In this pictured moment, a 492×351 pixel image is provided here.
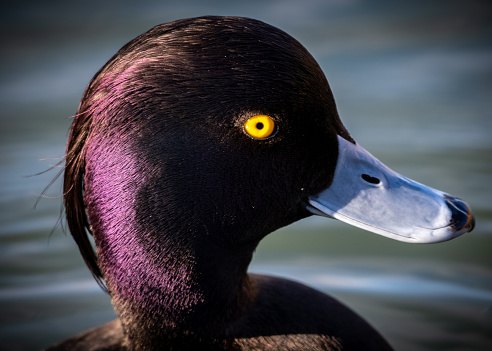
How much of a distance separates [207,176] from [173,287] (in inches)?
17.2

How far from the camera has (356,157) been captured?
285cm

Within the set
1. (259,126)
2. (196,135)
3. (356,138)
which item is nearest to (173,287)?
(196,135)

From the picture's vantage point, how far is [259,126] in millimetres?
2623

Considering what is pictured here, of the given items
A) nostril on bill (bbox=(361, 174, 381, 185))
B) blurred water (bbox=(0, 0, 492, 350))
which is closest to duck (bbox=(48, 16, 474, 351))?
nostril on bill (bbox=(361, 174, 381, 185))

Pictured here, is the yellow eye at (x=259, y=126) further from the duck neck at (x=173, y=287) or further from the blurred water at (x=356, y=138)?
the blurred water at (x=356, y=138)

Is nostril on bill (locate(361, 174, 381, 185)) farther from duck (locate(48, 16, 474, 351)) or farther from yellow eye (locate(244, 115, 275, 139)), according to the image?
yellow eye (locate(244, 115, 275, 139))

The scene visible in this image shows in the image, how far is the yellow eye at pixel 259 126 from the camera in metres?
2.61

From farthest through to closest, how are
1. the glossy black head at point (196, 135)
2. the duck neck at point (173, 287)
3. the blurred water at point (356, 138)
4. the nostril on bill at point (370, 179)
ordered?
the blurred water at point (356, 138) → the nostril on bill at point (370, 179) → the duck neck at point (173, 287) → the glossy black head at point (196, 135)

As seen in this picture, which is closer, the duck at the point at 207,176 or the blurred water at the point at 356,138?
the duck at the point at 207,176

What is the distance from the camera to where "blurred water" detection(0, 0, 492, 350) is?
168 inches

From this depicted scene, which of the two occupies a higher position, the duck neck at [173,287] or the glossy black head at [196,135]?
the glossy black head at [196,135]

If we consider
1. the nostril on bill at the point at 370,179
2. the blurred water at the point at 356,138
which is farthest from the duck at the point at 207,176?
the blurred water at the point at 356,138

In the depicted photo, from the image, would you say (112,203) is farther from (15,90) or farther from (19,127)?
(15,90)

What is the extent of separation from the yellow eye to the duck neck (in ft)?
1.43
